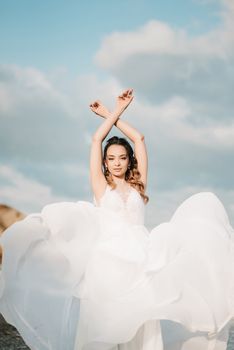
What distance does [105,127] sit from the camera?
5645 millimetres

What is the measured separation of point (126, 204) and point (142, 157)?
1.96ft

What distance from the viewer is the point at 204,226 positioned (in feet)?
15.5

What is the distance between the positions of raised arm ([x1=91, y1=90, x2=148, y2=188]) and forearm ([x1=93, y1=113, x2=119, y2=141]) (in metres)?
0.04

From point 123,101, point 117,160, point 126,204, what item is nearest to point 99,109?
point 123,101

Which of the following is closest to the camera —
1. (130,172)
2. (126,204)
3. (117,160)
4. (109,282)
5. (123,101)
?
(109,282)

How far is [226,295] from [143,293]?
2.42 feet

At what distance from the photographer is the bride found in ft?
14.1

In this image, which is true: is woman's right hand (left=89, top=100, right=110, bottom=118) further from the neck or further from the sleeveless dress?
the sleeveless dress

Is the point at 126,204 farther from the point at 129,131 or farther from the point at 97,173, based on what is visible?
the point at 129,131

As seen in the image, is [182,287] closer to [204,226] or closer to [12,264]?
[204,226]

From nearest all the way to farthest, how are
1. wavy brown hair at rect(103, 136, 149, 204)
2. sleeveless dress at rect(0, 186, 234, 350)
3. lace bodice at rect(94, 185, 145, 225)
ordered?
sleeveless dress at rect(0, 186, 234, 350)
lace bodice at rect(94, 185, 145, 225)
wavy brown hair at rect(103, 136, 149, 204)

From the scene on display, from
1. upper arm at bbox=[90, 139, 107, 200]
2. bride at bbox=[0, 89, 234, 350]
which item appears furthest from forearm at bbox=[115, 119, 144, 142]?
bride at bbox=[0, 89, 234, 350]

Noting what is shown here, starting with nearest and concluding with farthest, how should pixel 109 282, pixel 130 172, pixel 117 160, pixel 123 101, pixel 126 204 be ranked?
pixel 109 282, pixel 126 204, pixel 117 160, pixel 130 172, pixel 123 101

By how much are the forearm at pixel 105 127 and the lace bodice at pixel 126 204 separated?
56cm
